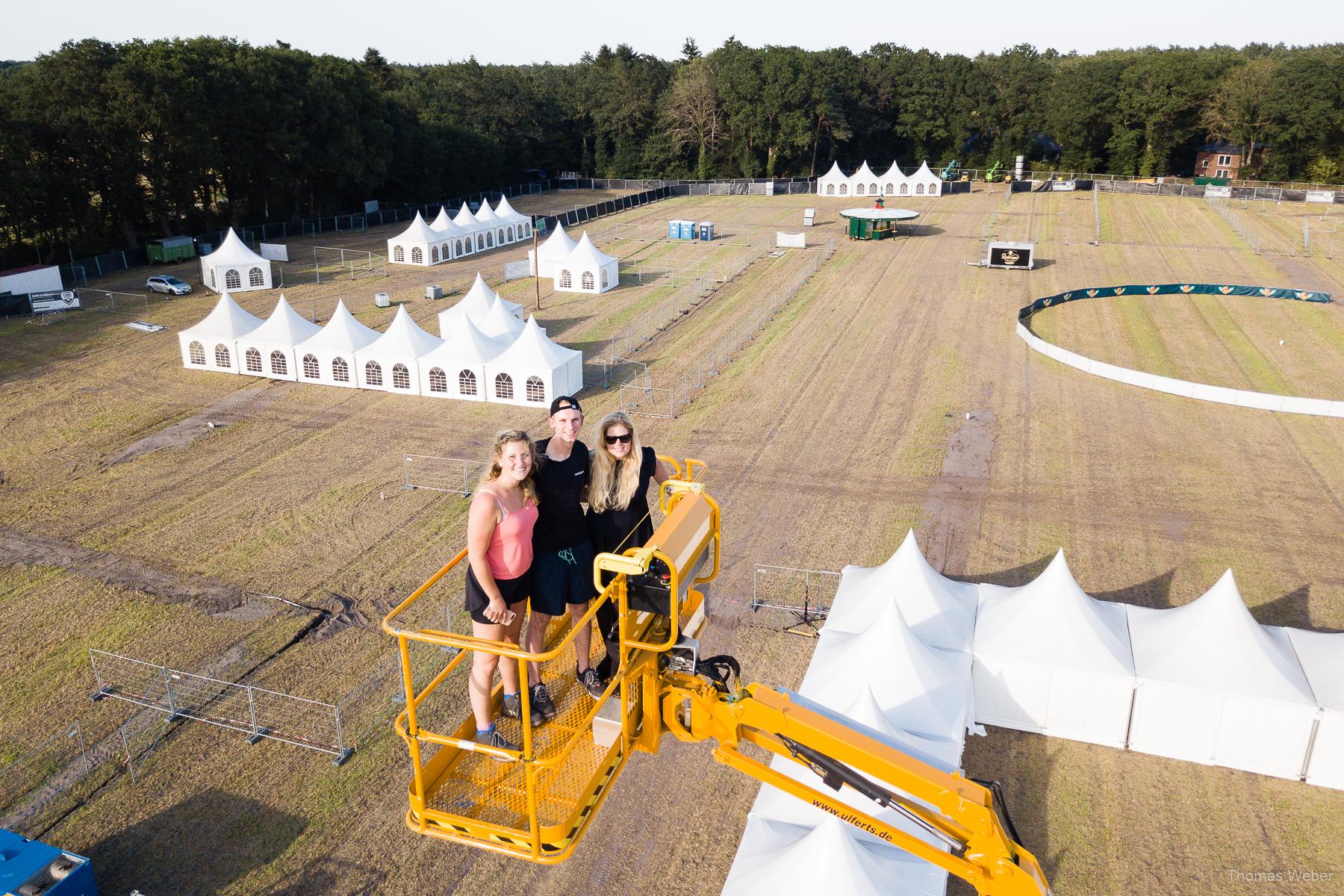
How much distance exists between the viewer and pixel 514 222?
210 ft

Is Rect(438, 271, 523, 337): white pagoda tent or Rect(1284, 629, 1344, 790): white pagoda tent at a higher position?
Rect(438, 271, 523, 337): white pagoda tent

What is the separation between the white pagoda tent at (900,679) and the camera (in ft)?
47.4

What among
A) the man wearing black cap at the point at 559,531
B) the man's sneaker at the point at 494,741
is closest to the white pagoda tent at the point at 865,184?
the man wearing black cap at the point at 559,531

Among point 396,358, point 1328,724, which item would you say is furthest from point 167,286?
point 1328,724

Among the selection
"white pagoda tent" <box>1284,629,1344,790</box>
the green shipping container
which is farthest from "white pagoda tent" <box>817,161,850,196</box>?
"white pagoda tent" <box>1284,629,1344,790</box>

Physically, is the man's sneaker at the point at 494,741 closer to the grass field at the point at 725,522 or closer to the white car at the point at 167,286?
the grass field at the point at 725,522

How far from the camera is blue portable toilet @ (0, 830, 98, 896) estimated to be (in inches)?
448

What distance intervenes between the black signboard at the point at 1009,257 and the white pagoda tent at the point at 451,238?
3103cm

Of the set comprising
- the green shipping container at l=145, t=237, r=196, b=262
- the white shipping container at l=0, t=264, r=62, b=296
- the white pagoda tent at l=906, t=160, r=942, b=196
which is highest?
the white pagoda tent at l=906, t=160, r=942, b=196

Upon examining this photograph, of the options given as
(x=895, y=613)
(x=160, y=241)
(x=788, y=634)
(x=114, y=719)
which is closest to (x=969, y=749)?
(x=895, y=613)

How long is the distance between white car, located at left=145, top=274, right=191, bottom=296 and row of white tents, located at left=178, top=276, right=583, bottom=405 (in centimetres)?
1410

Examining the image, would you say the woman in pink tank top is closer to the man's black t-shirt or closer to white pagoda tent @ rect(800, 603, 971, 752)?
the man's black t-shirt

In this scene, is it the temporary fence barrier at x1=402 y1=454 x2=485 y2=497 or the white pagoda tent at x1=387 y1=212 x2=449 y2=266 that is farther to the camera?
the white pagoda tent at x1=387 y1=212 x2=449 y2=266

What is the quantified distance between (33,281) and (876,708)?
48.5 meters
